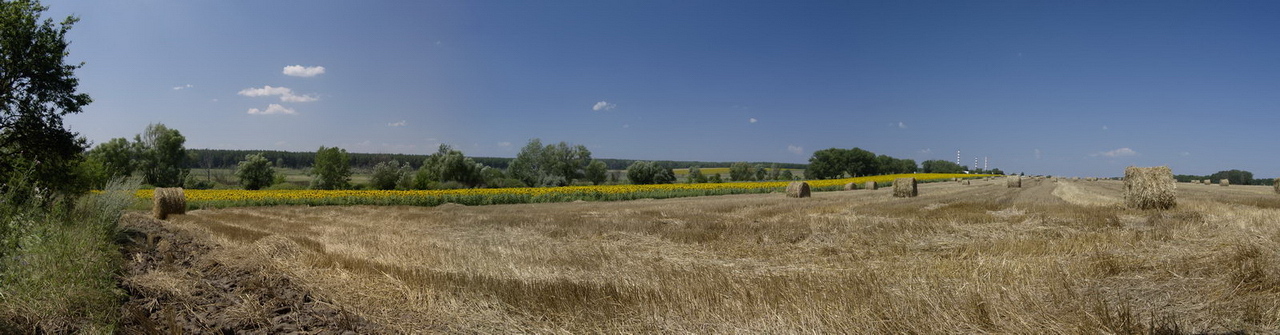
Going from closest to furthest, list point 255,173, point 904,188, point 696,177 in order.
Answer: point 904,188 < point 255,173 < point 696,177

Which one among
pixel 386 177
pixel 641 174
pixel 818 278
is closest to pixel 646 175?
pixel 641 174

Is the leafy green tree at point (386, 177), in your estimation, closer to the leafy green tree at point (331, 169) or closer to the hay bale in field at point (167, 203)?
the leafy green tree at point (331, 169)

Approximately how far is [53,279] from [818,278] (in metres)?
7.95

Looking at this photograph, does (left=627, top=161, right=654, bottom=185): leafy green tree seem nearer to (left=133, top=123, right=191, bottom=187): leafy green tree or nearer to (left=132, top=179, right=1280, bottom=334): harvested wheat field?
(left=133, top=123, right=191, bottom=187): leafy green tree

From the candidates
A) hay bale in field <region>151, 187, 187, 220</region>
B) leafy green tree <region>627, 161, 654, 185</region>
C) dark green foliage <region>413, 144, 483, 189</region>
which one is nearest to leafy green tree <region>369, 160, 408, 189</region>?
dark green foliage <region>413, 144, 483, 189</region>

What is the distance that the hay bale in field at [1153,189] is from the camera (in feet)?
52.0

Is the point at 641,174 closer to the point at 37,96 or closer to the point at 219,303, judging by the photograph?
the point at 37,96

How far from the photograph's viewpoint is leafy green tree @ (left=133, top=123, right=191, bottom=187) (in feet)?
224

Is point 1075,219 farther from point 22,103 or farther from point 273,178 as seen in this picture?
point 273,178

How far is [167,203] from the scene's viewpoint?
2184 centimetres

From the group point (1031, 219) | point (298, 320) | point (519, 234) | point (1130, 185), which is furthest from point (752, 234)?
point (1130, 185)

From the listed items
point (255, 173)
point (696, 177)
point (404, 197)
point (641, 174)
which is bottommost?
point (404, 197)

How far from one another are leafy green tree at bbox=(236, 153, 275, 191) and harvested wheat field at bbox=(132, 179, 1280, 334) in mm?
73976

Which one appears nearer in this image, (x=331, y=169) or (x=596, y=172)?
(x=331, y=169)
